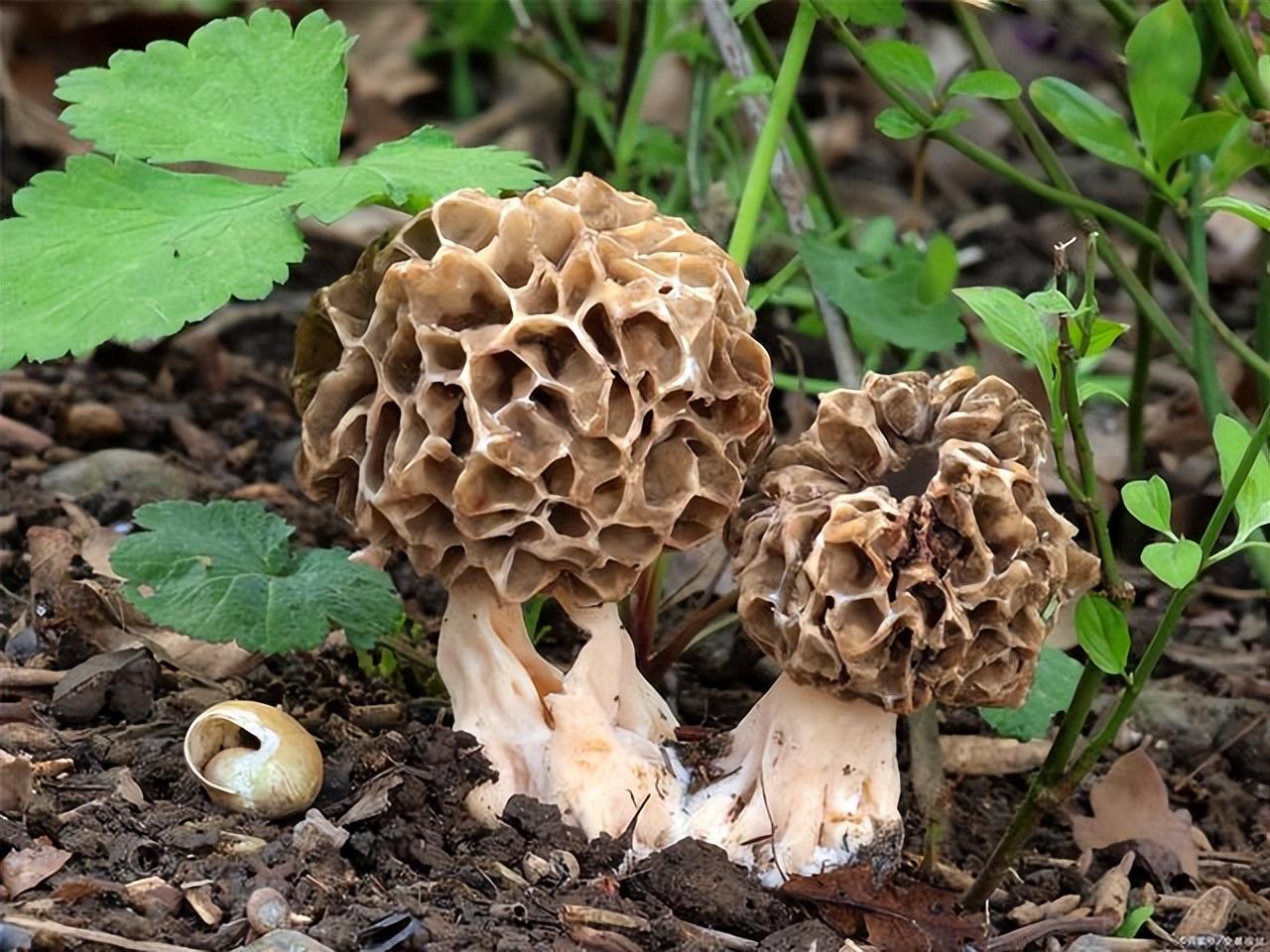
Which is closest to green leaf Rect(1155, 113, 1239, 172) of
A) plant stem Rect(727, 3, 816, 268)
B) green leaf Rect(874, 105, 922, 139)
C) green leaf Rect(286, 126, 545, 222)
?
green leaf Rect(874, 105, 922, 139)

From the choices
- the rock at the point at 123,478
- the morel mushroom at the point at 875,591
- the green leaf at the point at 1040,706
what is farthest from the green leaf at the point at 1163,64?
the rock at the point at 123,478

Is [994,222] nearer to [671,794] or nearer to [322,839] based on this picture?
[671,794]

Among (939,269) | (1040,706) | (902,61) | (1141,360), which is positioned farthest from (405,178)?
(1141,360)

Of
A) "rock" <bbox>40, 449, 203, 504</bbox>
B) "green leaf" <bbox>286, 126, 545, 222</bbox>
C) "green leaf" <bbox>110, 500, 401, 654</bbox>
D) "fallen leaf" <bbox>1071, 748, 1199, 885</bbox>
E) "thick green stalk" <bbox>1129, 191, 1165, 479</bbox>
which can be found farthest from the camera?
"rock" <bbox>40, 449, 203, 504</bbox>

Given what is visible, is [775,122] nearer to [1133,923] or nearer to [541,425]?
[541,425]

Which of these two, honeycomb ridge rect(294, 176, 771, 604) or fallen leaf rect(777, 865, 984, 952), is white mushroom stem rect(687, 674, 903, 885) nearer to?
fallen leaf rect(777, 865, 984, 952)
